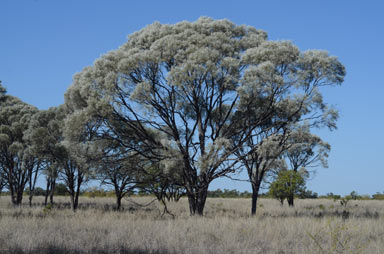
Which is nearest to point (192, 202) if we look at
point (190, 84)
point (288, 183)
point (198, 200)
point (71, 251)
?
point (198, 200)

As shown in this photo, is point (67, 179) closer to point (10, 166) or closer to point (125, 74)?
point (10, 166)

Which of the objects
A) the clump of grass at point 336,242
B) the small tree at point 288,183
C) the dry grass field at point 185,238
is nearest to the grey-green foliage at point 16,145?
the dry grass field at point 185,238

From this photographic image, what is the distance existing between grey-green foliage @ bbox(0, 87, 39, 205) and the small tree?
838 inches

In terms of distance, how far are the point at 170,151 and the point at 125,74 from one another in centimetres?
513

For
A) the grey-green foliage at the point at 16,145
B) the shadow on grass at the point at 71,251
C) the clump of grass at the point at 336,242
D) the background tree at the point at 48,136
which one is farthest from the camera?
the grey-green foliage at the point at 16,145

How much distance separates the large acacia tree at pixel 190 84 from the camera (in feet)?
69.1

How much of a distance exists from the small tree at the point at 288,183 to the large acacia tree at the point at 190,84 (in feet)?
39.2

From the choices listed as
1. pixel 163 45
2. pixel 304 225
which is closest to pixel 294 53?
pixel 163 45

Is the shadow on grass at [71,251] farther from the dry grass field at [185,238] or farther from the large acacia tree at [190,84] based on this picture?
the large acacia tree at [190,84]

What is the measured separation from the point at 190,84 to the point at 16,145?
1807 centimetres

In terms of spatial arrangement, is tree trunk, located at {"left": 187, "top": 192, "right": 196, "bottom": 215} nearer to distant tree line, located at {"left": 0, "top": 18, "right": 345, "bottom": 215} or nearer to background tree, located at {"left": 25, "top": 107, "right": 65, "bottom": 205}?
distant tree line, located at {"left": 0, "top": 18, "right": 345, "bottom": 215}

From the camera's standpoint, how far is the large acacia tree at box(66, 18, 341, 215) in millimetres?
21047

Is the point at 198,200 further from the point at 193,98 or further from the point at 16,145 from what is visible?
the point at 16,145

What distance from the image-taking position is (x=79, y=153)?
23.4m
